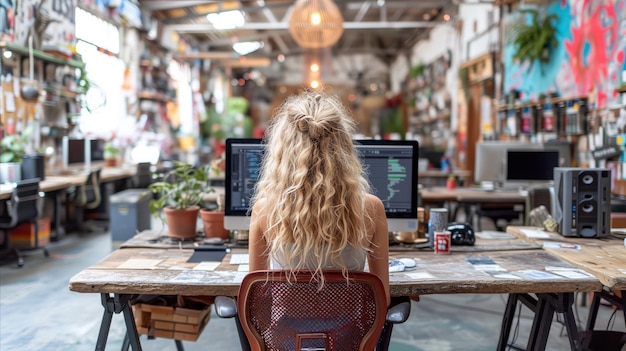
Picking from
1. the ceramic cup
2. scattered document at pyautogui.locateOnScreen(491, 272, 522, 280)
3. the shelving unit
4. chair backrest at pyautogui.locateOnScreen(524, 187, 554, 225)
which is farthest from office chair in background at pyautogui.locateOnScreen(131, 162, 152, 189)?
the shelving unit

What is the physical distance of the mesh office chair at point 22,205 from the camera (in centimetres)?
535

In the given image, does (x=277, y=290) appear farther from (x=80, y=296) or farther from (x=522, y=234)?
(x=80, y=296)

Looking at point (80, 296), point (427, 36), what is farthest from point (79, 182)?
point (427, 36)

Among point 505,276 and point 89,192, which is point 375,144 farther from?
point 89,192

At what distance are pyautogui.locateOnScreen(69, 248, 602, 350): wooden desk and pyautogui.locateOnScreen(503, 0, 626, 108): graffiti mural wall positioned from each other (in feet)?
12.8

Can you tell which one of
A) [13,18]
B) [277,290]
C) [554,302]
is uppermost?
[13,18]

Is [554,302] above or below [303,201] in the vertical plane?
below

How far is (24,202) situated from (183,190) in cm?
331

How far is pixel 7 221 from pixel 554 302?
5.10 metres

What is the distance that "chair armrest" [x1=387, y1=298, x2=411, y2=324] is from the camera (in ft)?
6.23

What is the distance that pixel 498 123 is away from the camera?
362 inches

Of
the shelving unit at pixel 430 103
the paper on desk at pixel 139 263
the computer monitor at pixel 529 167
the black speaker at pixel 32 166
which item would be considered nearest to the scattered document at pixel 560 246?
the paper on desk at pixel 139 263

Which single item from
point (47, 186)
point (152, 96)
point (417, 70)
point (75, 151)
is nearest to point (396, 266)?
point (47, 186)

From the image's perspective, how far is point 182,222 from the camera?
2.93 m
